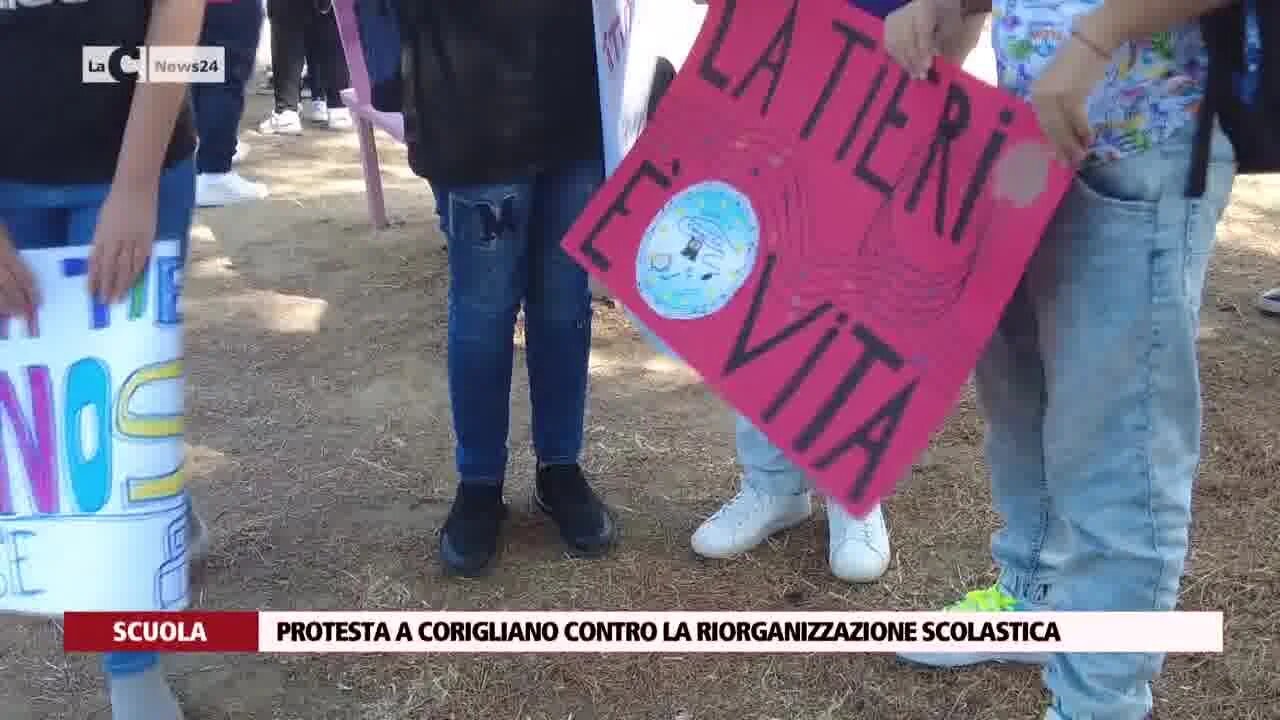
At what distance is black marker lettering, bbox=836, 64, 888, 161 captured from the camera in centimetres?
146

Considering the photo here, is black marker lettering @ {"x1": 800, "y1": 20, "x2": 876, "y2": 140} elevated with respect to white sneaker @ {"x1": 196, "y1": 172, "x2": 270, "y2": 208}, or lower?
elevated

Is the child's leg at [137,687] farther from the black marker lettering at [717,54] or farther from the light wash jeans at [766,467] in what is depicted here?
the black marker lettering at [717,54]

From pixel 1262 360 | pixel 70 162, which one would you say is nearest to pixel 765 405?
pixel 70 162

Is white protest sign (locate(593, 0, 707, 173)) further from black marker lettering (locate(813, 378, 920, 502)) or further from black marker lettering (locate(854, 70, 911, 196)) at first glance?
black marker lettering (locate(813, 378, 920, 502))

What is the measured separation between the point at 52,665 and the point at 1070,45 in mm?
1861

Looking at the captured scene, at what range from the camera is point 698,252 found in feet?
5.14

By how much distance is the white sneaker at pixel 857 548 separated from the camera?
7.16 feet

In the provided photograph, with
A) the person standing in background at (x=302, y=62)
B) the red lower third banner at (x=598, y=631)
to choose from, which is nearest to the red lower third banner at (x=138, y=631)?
the red lower third banner at (x=598, y=631)

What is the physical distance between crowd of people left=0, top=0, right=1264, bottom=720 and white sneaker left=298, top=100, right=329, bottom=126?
4.19 meters

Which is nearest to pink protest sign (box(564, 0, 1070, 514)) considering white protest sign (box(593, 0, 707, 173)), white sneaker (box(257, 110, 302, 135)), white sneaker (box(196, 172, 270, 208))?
white protest sign (box(593, 0, 707, 173))

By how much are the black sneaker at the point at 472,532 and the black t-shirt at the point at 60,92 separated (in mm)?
915

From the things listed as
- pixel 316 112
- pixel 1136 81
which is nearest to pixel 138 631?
pixel 1136 81

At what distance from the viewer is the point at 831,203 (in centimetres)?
147

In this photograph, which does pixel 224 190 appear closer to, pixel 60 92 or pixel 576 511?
pixel 576 511
